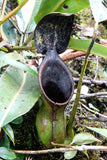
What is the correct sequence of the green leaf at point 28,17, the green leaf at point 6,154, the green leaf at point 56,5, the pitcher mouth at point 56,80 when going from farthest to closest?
the green leaf at point 28,17, the green leaf at point 56,5, the pitcher mouth at point 56,80, the green leaf at point 6,154

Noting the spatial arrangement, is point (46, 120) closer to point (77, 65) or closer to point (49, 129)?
point (49, 129)

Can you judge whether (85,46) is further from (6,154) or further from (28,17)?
(6,154)

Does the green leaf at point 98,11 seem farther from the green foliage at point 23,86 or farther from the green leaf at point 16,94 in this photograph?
the green leaf at point 16,94

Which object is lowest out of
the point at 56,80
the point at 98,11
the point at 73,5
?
the point at 56,80

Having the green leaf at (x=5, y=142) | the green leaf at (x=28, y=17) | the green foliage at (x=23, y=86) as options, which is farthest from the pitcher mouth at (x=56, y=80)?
the green leaf at (x=28, y=17)

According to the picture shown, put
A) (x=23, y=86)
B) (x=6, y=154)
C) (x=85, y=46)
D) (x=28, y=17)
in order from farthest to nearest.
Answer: (x=28, y=17)
(x=85, y=46)
(x=23, y=86)
(x=6, y=154)

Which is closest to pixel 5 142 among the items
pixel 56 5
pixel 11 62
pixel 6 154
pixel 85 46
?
pixel 6 154
